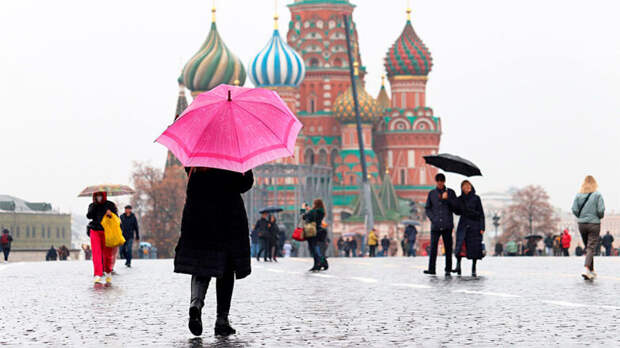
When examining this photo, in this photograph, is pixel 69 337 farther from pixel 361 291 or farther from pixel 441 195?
pixel 441 195

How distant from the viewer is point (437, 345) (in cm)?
930

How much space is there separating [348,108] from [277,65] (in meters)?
8.00

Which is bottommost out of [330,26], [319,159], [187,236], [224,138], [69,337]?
[69,337]

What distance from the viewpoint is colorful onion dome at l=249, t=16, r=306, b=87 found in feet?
332

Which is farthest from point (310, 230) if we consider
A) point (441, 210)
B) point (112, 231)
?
point (112, 231)

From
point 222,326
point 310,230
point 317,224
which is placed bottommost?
point 222,326

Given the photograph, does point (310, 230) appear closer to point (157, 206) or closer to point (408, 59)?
point (157, 206)

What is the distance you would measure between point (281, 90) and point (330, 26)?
24.1ft

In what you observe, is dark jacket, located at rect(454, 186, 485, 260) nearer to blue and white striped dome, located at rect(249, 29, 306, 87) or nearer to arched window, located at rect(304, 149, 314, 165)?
blue and white striped dome, located at rect(249, 29, 306, 87)

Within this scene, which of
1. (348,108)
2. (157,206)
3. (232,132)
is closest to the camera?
(232,132)

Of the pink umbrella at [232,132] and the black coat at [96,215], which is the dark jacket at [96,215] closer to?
the black coat at [96,215]

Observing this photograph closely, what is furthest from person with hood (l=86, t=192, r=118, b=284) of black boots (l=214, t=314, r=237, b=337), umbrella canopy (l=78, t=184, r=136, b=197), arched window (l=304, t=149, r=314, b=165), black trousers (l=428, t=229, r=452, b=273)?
arched window (l=304, t=149, r=314, b=165)

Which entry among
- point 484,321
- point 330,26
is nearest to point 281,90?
point 330,26

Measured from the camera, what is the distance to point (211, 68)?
112m
